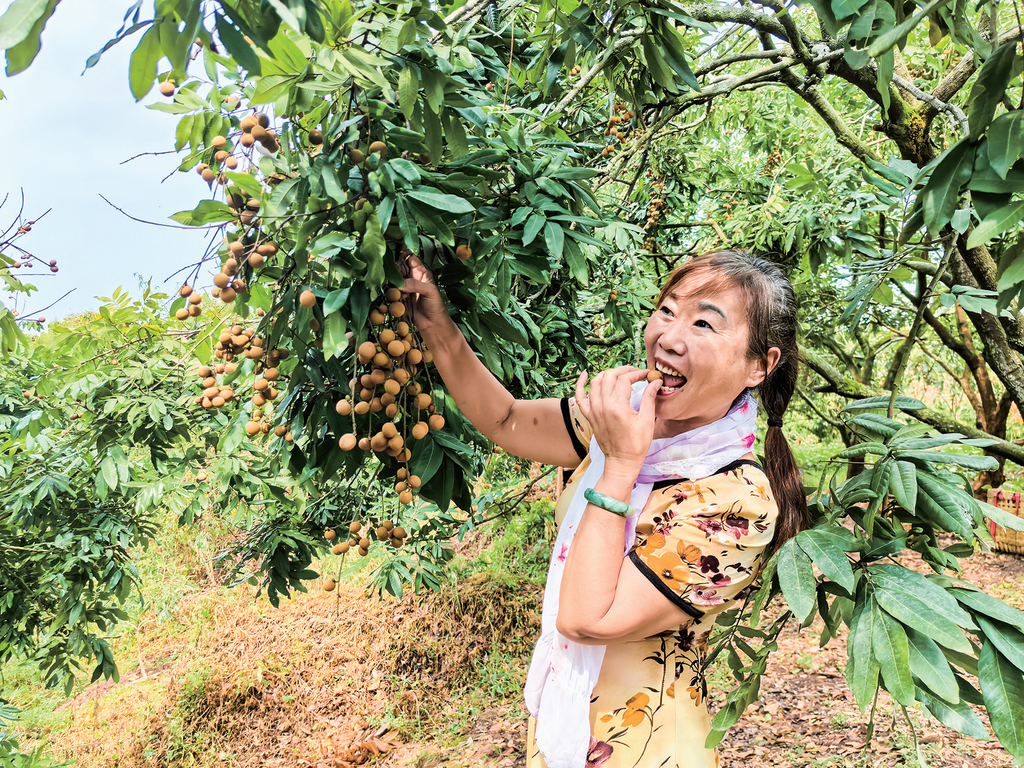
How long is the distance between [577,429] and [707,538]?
0.42 metres

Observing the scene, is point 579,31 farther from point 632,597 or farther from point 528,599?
point 528,599

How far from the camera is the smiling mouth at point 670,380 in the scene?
1082 mm

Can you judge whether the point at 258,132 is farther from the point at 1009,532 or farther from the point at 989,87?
the point at 1009,532

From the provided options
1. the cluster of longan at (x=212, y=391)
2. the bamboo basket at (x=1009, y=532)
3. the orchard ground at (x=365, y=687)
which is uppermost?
the cluster of longan at (x=212, y=391)

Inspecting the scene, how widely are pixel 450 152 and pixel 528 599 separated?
15.3 ft

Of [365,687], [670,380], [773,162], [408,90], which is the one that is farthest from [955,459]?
[365,687]

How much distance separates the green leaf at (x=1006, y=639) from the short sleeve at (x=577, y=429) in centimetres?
68

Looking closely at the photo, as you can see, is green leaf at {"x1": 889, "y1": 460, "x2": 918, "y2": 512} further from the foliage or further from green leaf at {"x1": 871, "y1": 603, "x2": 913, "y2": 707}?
green leaf at {"x1": 871, "y1": 603, "x2": 913, "y2": 707}

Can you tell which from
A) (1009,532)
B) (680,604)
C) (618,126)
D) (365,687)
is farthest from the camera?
(1009,532)

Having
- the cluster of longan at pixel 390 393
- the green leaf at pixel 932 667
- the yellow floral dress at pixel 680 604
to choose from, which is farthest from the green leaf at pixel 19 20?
the green leaf at pixel 932 667

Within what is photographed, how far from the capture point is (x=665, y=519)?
101 cm

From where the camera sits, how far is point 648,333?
114cm

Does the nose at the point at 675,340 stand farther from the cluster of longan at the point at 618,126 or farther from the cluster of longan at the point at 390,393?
the cluster of longan at the point at 618,126

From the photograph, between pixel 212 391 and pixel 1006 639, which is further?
pixel 212 391
